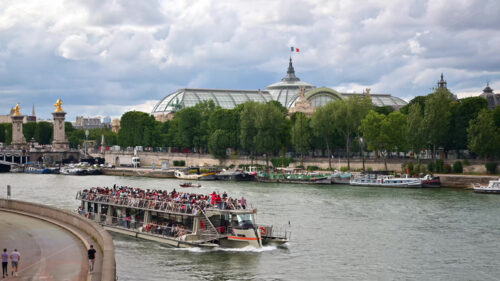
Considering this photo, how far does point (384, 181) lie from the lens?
3713 inches

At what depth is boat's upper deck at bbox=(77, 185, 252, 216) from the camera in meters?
46.2

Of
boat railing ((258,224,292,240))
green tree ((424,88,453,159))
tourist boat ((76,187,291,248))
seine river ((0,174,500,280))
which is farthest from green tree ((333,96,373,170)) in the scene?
tourist boat ((76,187,291,248))

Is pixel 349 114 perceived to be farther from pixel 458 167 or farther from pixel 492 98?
pixel 492 98

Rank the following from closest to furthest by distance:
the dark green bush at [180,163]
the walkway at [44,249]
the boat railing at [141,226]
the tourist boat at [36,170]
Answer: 1. the walkway at [44,249]
2. the boat railing at [141,226]
3. the tourist boat at [36,170]
4. the dark green bush at [180,163]

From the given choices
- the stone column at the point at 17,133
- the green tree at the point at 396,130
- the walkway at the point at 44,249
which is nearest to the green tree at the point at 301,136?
the green tree at the point at 396,130

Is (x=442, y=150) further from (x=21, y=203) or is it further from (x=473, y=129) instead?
(x=21, y=203)

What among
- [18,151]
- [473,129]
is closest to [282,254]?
[473,129]

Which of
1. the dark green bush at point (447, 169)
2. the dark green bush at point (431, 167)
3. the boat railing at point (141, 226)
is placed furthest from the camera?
the dark green bush at point (431, 167)

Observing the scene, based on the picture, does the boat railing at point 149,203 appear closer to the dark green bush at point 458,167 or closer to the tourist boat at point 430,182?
the tourist boat at point 430,182

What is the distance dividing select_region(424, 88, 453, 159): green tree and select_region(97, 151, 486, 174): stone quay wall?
4491mm

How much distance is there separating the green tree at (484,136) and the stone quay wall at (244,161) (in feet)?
9.39

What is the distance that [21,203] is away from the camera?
5144 centimetres

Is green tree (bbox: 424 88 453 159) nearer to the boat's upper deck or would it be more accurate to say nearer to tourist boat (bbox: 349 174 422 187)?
tourist boat (bbox: 349 174 422 187)

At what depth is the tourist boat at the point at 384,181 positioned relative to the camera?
91.3 metres
